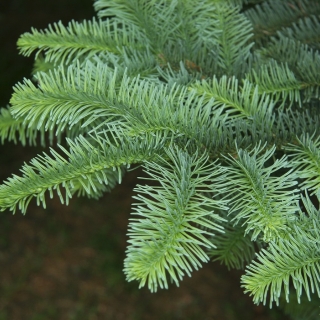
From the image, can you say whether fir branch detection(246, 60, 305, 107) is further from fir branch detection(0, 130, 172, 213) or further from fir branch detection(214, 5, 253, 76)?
fir branch detection(0, 130, 172, 213)

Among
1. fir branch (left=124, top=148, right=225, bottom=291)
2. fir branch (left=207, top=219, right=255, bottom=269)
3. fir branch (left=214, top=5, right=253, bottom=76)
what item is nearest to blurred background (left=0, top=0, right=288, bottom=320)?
fir branch (left=207, top=219, right=255, bottom=269)

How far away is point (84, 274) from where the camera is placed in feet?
5.27

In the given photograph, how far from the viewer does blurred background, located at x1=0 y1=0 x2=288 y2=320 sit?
1.51 meters

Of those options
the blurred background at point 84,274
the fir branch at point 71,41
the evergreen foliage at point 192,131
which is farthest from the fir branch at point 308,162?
the blurred background at point 84,274

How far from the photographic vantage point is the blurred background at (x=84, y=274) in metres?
1.51

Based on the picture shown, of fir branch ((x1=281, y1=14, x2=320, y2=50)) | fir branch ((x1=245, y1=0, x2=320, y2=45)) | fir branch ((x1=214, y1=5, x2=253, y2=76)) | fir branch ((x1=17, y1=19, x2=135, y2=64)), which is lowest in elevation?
fir branch ((x1=17, y1=19, x2=135, y2=64))

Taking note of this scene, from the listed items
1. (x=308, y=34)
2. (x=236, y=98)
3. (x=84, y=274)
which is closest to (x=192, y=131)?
(x=236, y=98)

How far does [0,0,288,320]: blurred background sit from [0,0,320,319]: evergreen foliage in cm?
86

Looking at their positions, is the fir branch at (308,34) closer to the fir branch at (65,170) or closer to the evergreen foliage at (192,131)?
the evergreen foliage at (192,131)

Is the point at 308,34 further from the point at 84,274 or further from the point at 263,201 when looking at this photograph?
the point at 84,274

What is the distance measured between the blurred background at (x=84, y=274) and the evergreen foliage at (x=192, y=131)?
857 mm

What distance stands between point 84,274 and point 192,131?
4.23 feet

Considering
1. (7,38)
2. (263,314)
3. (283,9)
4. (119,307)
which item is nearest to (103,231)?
(119,307)

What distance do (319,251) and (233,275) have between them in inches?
49.5
